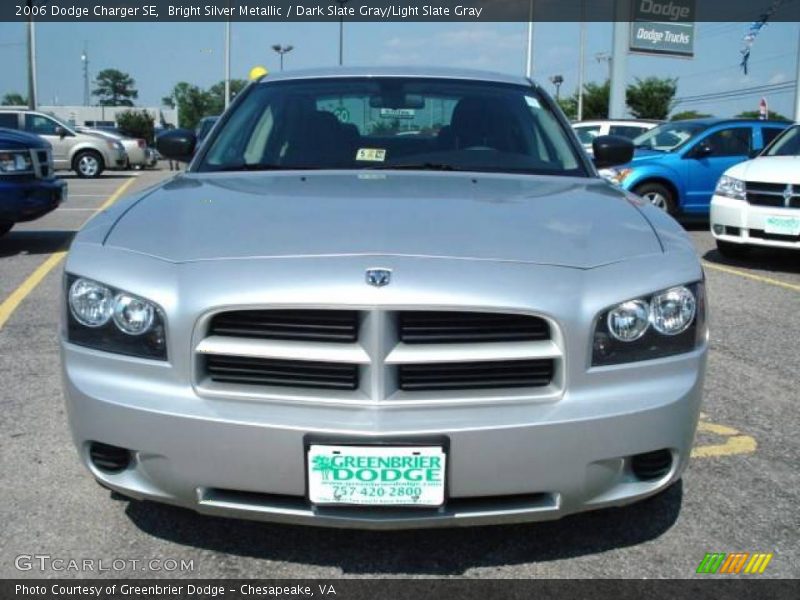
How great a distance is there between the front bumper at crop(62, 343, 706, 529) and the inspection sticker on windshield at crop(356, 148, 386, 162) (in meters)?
1.61

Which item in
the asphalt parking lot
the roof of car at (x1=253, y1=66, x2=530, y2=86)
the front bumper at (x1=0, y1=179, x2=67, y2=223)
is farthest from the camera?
the front bumper at (x1=0, y1=179, x2=67, y2=223)

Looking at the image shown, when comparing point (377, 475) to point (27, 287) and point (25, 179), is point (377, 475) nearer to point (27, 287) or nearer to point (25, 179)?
point (27, 287)

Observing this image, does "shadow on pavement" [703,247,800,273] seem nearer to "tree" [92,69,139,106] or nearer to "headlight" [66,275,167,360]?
"headlight" [66,275,167,360]

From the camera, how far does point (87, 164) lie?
21812 millimetres

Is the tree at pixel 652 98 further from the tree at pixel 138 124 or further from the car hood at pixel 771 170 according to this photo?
the car hood at pixel 771 170

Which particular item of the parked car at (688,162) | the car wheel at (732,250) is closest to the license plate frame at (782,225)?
the car wheel at (732,250)

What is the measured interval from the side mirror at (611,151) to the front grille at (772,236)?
443 cm

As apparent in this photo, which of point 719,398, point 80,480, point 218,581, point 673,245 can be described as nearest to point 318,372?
point 218,581

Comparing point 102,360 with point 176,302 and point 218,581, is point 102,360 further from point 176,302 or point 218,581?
point 218,581

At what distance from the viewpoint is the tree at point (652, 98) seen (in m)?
57.2

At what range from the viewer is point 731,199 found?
8469mm

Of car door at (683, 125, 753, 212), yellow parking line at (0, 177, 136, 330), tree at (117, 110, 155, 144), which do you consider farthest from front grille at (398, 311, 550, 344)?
tree at (117, 110, 155, 144)

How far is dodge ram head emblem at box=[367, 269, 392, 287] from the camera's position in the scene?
2.26 metres

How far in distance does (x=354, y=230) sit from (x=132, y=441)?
855 mm
